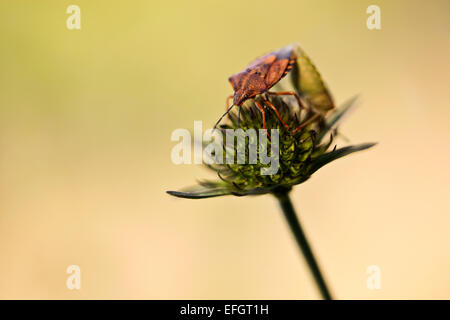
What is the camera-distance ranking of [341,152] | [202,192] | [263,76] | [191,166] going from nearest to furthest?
1. [341,152]
2. [263,76]
3. [202,192]
4. [191,166]

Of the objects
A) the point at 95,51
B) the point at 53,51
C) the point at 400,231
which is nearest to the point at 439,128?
the point at 400,231

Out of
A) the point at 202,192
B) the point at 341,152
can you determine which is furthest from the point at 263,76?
the point at 202,192

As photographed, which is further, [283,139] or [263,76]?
[283,139]

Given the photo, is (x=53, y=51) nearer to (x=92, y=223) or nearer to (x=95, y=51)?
(x=95, y=51)

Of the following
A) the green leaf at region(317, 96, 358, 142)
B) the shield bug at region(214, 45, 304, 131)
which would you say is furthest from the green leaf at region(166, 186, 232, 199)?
the green leaf at region(317, 96, 358, 142)

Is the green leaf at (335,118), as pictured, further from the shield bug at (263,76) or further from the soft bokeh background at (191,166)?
the soft bokeh background at (191,166)

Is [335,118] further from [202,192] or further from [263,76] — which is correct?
[202,192]
